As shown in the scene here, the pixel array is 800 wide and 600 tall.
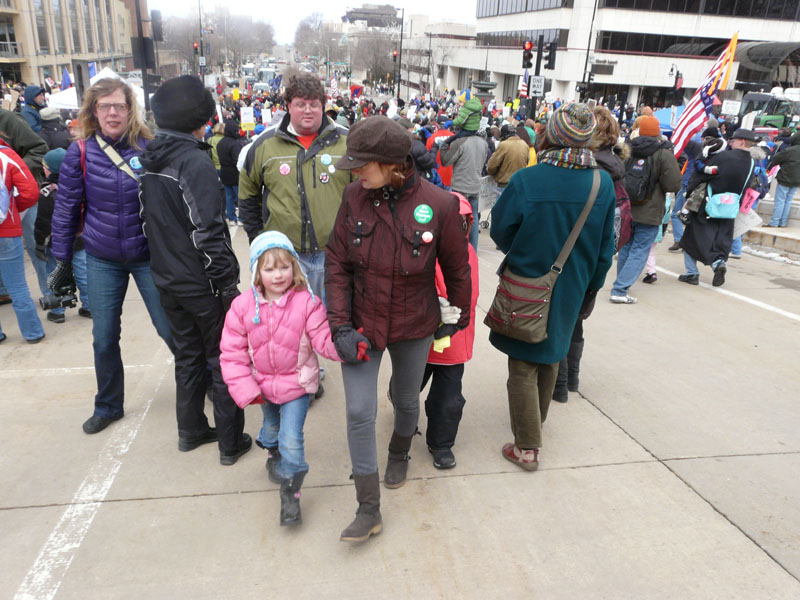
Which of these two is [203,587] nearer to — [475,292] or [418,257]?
[418,257]

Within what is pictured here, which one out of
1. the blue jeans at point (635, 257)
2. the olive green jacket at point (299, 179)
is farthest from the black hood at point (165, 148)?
the blue jeans at point (635, 257)

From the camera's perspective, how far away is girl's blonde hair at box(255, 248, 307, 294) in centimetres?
275

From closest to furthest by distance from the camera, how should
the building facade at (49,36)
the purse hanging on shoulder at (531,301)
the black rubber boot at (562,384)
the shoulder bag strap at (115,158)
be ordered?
the purse hanging on shoulder at (531,301)
the shoulder bag strap at (115,158)
the black rubber boot at (562,384)
the building facade at (49,36)

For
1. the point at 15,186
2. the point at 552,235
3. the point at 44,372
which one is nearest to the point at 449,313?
the point at 552,235

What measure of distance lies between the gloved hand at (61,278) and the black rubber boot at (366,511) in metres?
2.15

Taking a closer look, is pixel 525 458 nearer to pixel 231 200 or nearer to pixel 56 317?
pixel 56 317

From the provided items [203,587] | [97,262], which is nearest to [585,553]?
[203,587]

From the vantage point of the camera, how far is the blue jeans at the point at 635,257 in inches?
246

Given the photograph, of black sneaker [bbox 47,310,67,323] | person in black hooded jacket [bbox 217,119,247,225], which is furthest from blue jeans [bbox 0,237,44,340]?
person in black hooded jacket [bbox 217,119,247,225]

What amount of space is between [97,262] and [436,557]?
2448 mm

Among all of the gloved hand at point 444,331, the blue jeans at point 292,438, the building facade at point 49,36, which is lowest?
the blue jeans at point 292,438

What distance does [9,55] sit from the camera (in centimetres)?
4134

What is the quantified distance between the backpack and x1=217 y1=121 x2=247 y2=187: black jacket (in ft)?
18.0

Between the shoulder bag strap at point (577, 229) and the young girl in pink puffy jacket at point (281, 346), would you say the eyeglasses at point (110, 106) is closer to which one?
the young girl in pink puffy jacket at point (281, 346)
